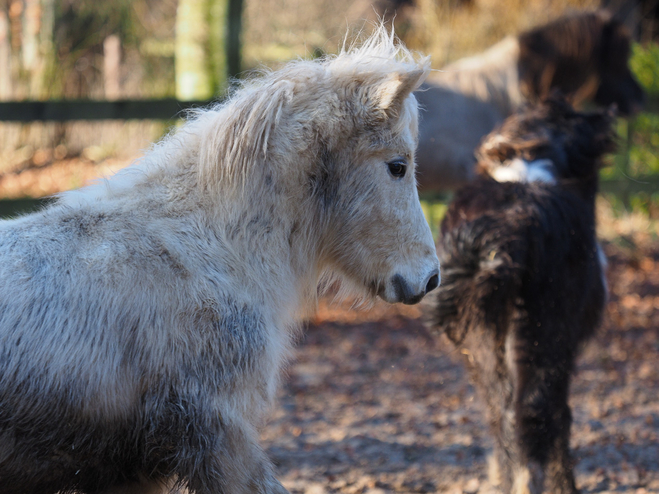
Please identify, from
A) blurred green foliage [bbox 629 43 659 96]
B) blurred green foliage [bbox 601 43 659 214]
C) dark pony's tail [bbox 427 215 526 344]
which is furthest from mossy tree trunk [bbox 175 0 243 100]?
blurred green foliage [bbox 629 43 659 96]

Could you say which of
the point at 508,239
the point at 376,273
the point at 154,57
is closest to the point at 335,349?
the point at 508,239

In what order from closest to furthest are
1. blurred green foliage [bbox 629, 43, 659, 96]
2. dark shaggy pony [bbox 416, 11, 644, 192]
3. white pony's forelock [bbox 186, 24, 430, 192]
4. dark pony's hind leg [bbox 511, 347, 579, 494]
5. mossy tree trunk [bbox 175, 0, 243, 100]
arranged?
white pony's forelock [bbox 186, 24, 430, 192], dark pony's hind leg [bbox 511, 347, 579, 494], dark shaggy pony [bbox 416, 11, 644, 192], mossy tree trunk [bbox 175, 0, 243, 100], blurred green foliage [bbox 629, 43, 659, 96]

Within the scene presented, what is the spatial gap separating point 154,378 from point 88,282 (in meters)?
0.36

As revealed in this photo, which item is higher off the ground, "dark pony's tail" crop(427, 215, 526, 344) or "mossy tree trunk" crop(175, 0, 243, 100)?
"mossy tree trunk" crop(175, 0, 243, 100)

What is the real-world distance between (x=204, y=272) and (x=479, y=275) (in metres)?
1.61

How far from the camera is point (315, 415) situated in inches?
193

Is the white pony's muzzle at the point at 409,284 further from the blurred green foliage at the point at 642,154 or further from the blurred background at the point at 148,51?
the blurred green foliage at the point at 642,154

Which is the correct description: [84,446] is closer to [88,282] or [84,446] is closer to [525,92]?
[88,282]

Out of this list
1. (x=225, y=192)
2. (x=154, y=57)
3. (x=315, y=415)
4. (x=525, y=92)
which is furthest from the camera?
(x=154, y=57)

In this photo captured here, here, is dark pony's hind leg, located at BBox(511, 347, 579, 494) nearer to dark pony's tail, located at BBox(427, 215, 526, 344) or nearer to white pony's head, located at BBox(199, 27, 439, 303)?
dark pony's tail, located at BBox(427, 215, 526, 344)

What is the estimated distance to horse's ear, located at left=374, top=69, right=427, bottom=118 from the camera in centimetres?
229

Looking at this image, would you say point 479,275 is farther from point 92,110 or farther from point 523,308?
point 92,110

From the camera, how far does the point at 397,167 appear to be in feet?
7.88

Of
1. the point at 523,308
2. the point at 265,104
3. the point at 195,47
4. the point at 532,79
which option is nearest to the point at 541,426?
the point at 523,308
